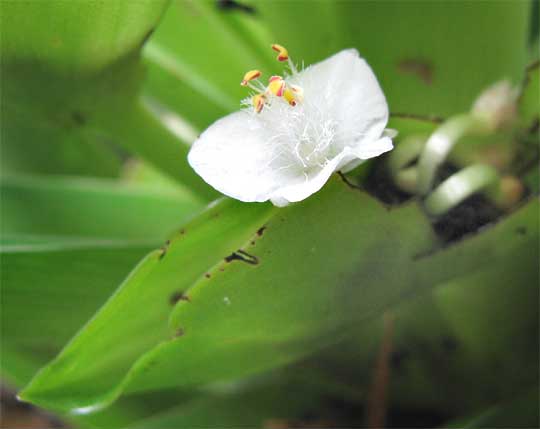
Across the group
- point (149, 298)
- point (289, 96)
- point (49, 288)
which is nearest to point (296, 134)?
point (289, 96)

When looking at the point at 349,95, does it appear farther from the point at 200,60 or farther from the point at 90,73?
the point at 200,60

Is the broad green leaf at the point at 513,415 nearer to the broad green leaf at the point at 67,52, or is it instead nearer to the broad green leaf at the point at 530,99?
the broad green leaf at the point at 530,99

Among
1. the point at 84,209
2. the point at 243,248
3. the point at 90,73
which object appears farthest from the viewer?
the point at 84,209

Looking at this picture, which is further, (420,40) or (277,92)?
(420,40)

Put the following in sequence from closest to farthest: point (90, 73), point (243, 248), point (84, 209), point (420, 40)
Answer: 1. point (243, 248)
2. point (90, 73)
3. point (420, 40)
4. point (84, 209)

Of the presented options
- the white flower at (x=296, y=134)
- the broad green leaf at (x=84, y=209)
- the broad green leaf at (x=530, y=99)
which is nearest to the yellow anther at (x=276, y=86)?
the white flower at (x=296, y=134)

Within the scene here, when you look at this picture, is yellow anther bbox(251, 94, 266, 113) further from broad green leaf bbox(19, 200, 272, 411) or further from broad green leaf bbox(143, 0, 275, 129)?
broad green leaf bbox(143, 0, 275, 129)

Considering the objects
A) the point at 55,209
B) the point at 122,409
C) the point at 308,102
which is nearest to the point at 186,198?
the point at 55,209
